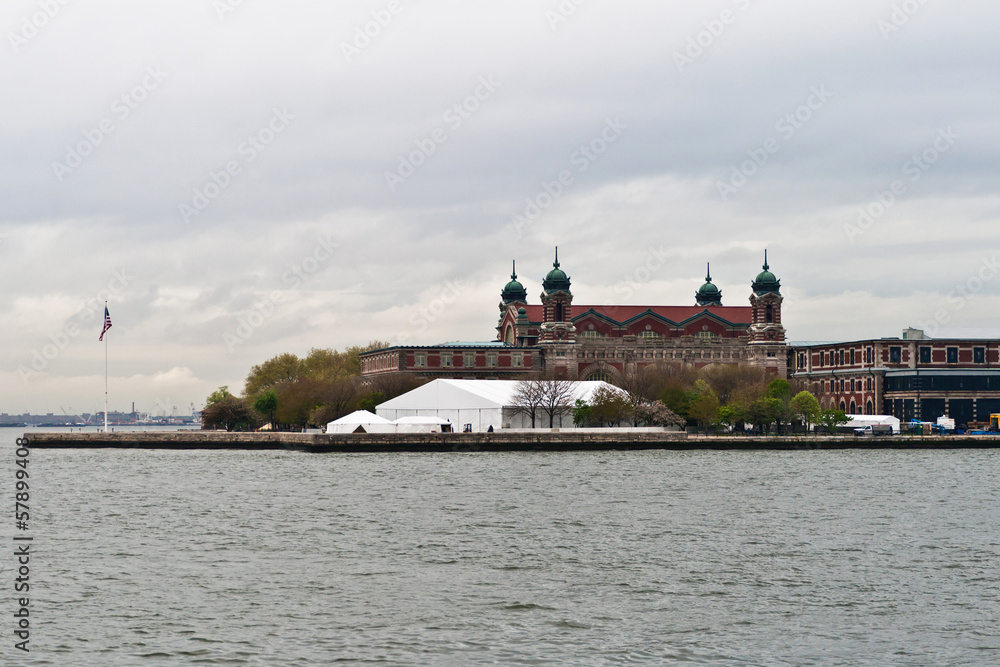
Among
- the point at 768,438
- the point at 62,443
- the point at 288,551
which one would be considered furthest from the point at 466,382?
the point at 288,551

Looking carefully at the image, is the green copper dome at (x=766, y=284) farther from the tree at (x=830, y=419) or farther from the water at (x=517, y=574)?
the water at (x=517, y=574)

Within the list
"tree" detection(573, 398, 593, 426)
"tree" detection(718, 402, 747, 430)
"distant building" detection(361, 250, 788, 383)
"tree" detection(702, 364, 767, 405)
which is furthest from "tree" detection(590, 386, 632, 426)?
"distant building" detection(361, 250, 788, 383)

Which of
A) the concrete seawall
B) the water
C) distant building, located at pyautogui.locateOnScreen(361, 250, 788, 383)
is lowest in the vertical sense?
the water

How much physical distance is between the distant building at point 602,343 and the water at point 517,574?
3912 inches

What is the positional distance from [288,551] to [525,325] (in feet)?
441

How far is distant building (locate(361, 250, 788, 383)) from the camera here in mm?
160500

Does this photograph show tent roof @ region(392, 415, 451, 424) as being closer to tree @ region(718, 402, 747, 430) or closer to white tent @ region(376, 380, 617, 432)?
white tent @ region(376, 380, 617, 432)

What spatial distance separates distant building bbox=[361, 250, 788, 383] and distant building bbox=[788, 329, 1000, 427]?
14208mm

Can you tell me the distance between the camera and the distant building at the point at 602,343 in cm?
16050

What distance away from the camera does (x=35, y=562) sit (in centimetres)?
3369

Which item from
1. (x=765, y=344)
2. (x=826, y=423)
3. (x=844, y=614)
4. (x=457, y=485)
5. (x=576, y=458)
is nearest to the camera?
(x=844, y=614)

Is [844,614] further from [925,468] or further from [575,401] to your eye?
[575,401]

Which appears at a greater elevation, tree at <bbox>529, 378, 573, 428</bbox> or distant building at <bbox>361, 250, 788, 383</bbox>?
distant building at <bbox>361, 250, 788, 383</bbox>

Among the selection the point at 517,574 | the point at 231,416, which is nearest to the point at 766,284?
the point at 231,416
